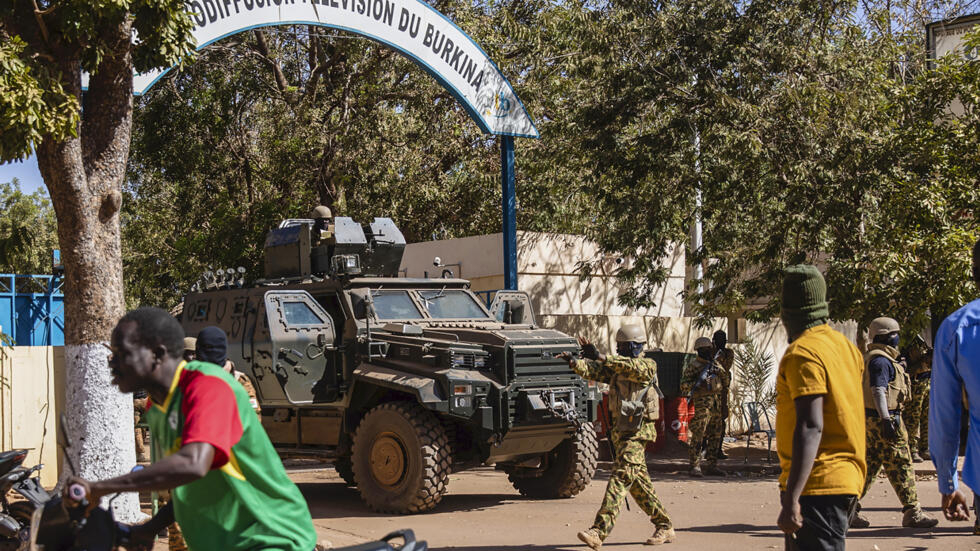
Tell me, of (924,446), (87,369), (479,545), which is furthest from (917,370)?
(87,369)

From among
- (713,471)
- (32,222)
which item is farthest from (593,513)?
(32,222)

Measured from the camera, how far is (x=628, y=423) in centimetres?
780

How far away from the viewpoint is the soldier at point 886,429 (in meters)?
8.19

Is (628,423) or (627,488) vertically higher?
(628,423)

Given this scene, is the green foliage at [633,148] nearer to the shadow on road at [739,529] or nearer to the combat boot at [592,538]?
the shadow on road at [739,529]

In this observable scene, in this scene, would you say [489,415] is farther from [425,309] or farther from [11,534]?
[11,534]

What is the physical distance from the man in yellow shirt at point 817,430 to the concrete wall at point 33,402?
910 cm

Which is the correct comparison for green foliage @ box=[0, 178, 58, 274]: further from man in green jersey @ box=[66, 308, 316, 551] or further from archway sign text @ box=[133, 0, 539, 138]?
man in green jersey @ box=[66, 308, 316, 551]

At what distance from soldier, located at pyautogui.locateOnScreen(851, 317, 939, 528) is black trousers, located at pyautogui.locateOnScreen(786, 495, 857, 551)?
4.32m

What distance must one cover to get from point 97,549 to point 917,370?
1123 cm

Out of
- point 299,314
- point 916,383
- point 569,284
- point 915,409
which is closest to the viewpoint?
point 299,314

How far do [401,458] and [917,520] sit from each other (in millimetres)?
4452

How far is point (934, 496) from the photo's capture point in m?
10.7

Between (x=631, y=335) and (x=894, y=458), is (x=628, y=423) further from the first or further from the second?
(x=894, y=458)
